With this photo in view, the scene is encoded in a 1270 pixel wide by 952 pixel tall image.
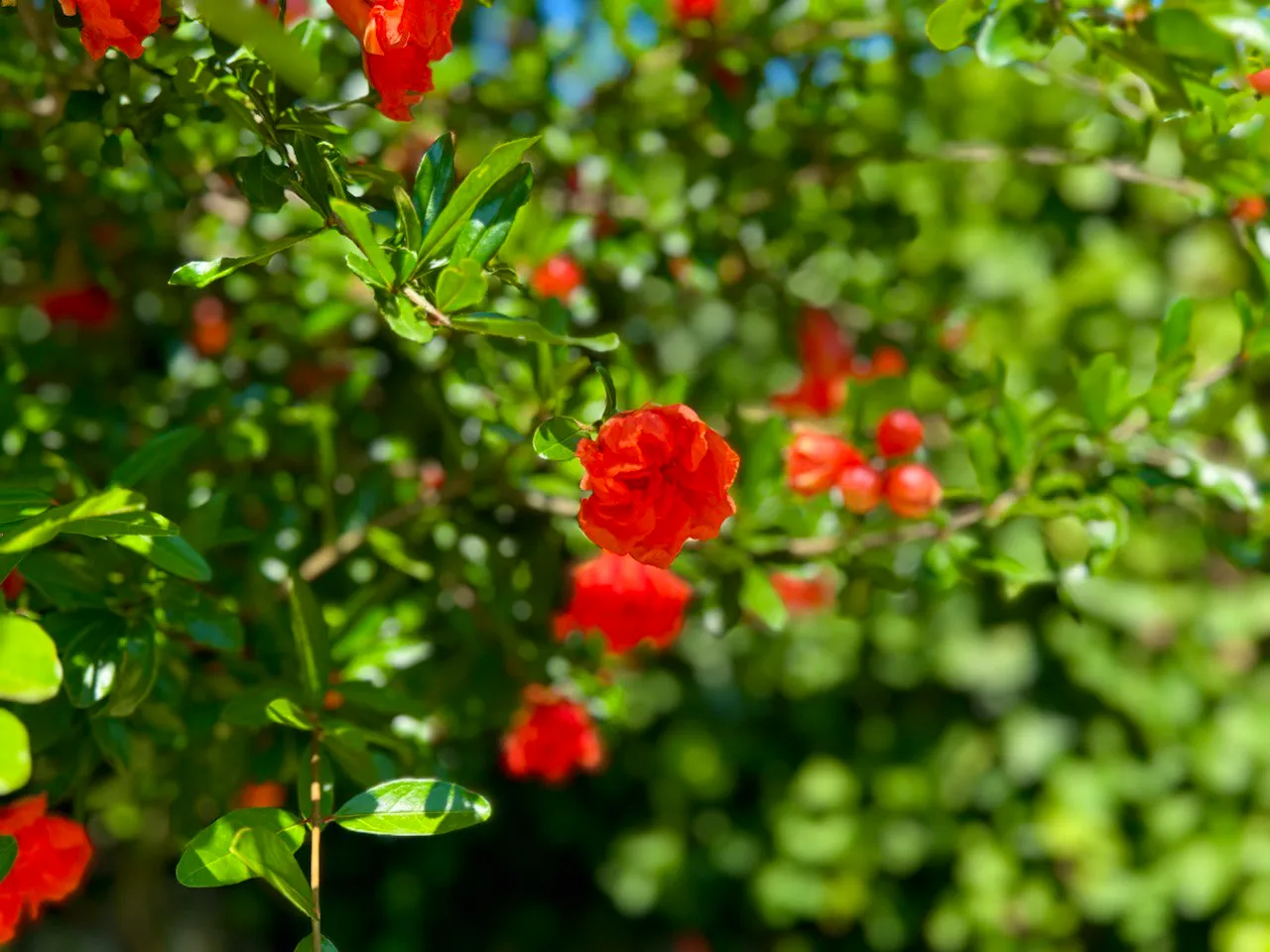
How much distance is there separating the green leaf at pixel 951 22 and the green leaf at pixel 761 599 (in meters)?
0.45

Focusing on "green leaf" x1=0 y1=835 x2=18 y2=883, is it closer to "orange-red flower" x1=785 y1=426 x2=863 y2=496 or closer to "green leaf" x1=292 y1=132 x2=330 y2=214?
"green leaf" x1=292 y1=132 x2=330 y2=214

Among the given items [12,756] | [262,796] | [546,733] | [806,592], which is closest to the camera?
[12,756]

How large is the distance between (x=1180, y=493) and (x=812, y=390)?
516 mm

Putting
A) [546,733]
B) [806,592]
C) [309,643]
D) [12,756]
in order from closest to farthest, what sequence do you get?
[12,756] < [309,643] < [546,733] < [806,592]

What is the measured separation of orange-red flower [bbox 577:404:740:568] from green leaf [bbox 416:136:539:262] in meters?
0.14

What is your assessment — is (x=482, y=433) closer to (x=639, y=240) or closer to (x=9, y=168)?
(x=639, y=240)

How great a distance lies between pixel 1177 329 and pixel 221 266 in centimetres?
72

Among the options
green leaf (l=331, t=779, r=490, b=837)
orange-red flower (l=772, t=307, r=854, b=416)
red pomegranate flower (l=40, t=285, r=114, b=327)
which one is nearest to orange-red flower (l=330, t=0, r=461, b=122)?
green leaf (l=331, t=779, r=490, b=837)

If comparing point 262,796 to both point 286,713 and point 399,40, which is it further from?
point 399,40

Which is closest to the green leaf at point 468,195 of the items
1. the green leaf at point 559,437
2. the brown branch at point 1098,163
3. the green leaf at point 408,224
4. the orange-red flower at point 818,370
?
the green leaf at point 408,224

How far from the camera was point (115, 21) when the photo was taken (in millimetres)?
639

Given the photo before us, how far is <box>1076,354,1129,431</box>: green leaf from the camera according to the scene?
3.04 ft

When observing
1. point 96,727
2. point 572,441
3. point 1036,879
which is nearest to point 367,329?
point 96,727

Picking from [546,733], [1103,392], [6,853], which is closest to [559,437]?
[6,853]
